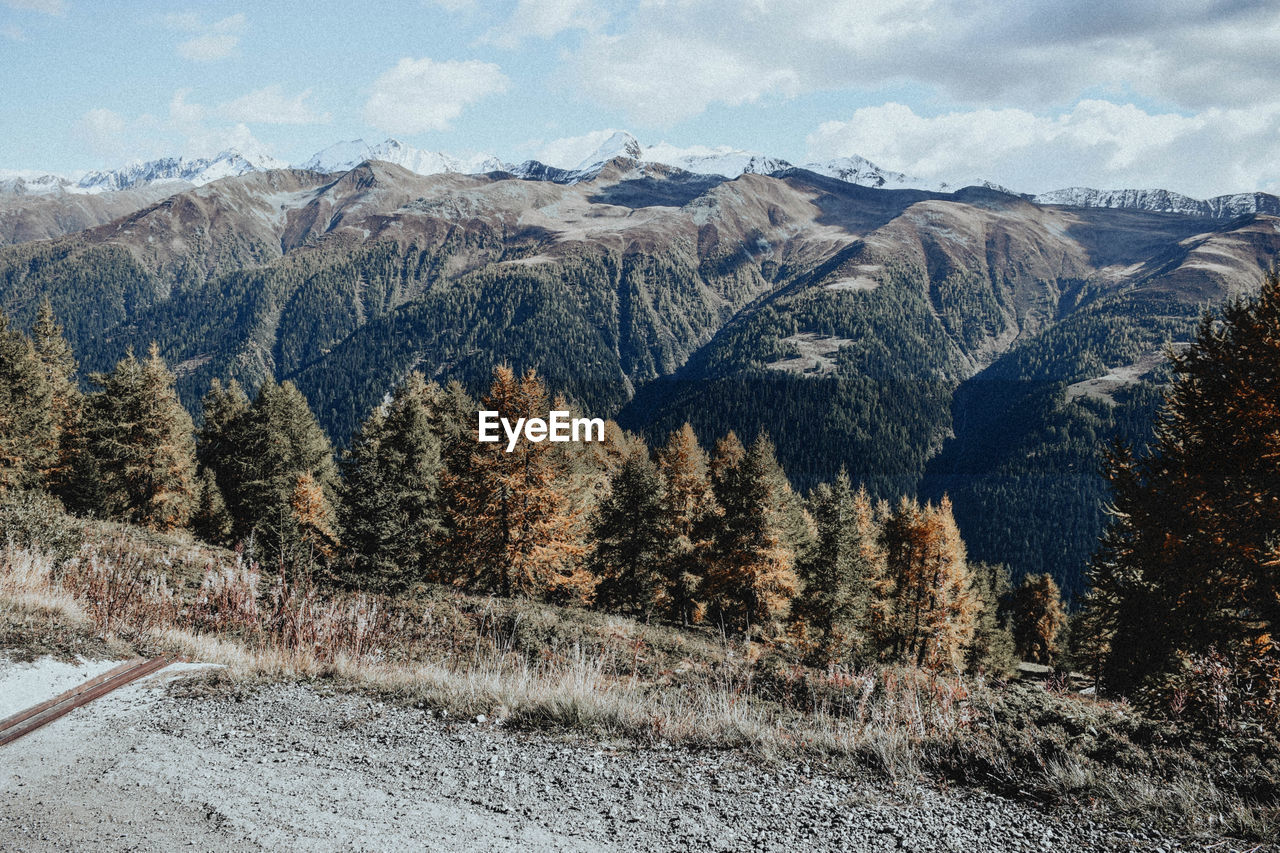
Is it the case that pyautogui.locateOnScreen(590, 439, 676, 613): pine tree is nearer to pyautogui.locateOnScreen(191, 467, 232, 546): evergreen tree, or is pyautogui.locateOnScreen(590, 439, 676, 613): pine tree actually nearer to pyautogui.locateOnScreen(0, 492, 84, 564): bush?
pyautogui.locateOnScreen(191, 467, 232, 546): evergreen tree

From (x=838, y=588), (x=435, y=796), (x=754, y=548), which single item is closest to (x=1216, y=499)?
(x=754, y=548)

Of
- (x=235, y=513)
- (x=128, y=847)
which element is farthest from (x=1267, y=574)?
(x=235, y=513)

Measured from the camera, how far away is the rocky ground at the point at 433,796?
4.43 m

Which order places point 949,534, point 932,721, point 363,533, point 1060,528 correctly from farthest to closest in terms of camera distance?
point 1060,528
point 949,534
point 363,533
point 932,721

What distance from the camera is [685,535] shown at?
109 ft

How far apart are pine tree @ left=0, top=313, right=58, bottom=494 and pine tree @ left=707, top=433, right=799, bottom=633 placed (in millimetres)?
31109

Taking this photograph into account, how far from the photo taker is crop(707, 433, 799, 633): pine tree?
28797 mm

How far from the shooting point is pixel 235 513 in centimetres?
3784

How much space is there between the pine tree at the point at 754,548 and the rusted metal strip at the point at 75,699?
23.9 meters

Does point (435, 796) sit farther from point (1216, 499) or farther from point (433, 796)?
point (1216, 499)

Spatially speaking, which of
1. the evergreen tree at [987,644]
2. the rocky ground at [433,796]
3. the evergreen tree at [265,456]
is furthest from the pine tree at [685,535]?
the rocky ground at [433,796]

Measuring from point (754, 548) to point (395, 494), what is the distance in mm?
15765

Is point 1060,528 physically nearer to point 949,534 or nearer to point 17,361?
point 949,534

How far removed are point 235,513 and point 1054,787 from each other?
4287 cm
